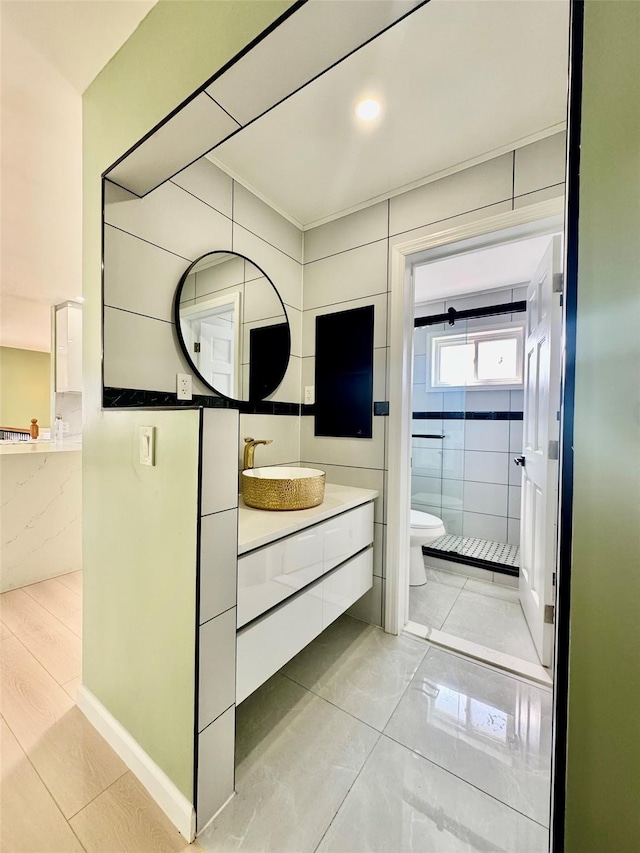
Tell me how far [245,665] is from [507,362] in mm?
3011

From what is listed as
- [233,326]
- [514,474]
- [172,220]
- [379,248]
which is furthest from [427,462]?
[172,220]

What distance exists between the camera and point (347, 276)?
2.02 meters

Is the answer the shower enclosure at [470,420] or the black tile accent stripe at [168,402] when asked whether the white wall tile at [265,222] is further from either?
the shower enclosure at [470,420]

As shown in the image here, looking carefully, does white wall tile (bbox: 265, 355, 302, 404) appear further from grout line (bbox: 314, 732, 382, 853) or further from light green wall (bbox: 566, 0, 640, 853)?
light green wall (bbox: 566, 0, 640, 853)

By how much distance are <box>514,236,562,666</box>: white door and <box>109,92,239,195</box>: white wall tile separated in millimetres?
1540

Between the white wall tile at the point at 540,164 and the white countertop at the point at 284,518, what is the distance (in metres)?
1.58

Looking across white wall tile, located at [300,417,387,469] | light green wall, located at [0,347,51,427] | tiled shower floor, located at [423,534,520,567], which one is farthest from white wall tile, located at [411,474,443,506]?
light green wall, located at [0,347,51,427]

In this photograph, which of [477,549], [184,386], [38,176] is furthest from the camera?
[477,549]

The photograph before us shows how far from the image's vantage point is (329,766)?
114 cm

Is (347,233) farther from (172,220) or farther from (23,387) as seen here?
(23,387)

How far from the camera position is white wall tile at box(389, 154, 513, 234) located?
5.15 ft

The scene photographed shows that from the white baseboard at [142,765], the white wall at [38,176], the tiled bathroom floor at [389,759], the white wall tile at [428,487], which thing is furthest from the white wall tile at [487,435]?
the white wall at [38,176]

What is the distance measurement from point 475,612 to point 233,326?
7.07 ft

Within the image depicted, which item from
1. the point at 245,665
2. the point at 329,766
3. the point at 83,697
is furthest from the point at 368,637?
the point at 83,697
